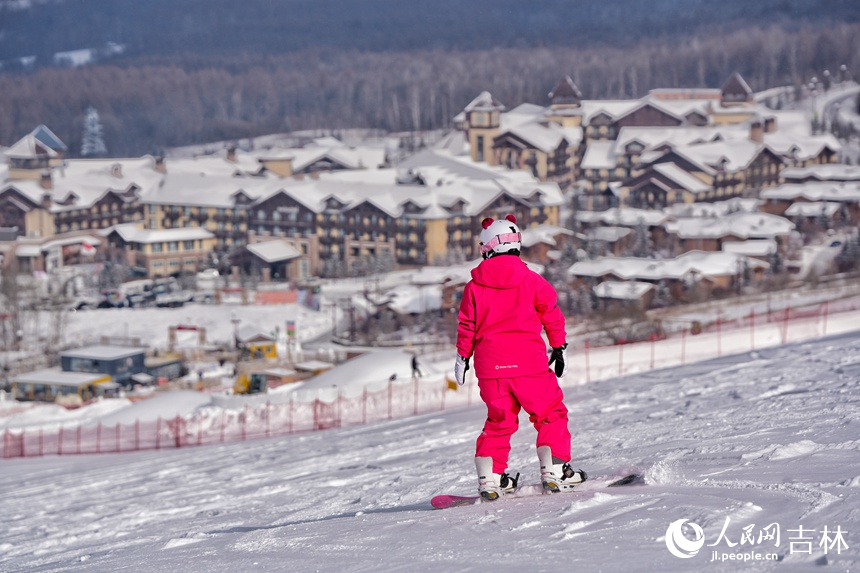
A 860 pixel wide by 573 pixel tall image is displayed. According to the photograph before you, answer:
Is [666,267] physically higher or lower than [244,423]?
higher

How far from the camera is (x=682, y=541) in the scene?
4.71 ft

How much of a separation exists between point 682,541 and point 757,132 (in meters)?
21.6

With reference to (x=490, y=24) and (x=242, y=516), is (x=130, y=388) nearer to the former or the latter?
(x=242, y=516)

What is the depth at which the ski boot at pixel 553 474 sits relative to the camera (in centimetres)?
188

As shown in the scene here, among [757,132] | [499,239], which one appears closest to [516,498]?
[499,239]

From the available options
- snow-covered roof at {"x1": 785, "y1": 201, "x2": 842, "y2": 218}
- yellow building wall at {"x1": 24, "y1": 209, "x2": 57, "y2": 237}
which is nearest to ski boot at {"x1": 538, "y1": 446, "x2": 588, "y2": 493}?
snow-covered roof at {"x1": 785, "y1": 201, "x2": 842, "y2": 218}

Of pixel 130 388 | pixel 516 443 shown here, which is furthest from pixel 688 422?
pixel 130 388

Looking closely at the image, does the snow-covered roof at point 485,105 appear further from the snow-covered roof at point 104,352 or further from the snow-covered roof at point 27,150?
the snow-covered roof at point 104,352

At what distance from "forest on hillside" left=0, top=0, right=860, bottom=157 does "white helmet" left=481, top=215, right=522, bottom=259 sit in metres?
31.0

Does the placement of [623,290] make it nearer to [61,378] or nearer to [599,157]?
[61,378]

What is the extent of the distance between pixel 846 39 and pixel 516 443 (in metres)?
34.7

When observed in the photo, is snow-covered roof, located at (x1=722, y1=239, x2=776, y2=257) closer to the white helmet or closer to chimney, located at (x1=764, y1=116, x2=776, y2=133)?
chimney, located at (x1=764, y1=116, x2=776, y2=133)

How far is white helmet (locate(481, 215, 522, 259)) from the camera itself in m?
1.90

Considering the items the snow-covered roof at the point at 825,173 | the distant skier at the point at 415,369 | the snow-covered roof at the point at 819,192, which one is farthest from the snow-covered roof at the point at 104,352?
the snow-covered roof at the point at 825,173
